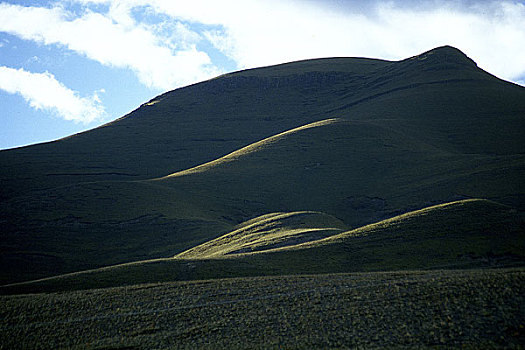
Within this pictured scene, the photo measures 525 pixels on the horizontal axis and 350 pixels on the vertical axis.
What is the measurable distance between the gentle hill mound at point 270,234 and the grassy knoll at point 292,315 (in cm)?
1798

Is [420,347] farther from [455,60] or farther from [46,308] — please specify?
[455,60]

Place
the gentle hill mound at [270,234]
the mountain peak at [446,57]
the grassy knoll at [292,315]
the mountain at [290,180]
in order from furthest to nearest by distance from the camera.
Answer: the mountain peak at [446,57], the gentle hill mound at [270,234], the mountain at [290,180], the grassy knoll at [292,315]

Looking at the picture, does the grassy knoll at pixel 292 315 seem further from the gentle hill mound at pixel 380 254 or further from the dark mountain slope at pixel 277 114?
the dark mountain slope at pixel 277 114

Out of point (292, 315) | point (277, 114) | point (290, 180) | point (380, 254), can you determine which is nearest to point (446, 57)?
point (277, 114)

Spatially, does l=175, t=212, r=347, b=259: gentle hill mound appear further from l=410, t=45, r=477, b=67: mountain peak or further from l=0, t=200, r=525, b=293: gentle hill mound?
l=410, t=45, r=477, b=67: mountain peak

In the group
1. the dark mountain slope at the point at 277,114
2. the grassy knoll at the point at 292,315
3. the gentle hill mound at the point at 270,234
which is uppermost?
the dark mountain slope at the point at 277,114

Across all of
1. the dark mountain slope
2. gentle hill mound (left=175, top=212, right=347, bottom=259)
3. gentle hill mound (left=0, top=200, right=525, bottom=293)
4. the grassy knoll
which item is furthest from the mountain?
the grassy knoll

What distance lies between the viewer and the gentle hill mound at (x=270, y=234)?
52031mm

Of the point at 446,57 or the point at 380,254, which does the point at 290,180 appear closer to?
the point at 380,254

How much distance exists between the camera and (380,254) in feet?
139

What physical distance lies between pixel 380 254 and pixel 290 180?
5165 cm

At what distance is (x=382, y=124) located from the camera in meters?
A: 112

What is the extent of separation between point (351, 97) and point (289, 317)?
13047 cm

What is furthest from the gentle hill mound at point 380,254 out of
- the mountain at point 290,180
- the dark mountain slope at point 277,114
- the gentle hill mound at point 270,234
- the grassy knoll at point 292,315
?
the dark mountain slope at point 277,114
